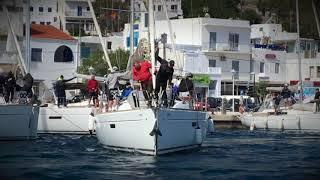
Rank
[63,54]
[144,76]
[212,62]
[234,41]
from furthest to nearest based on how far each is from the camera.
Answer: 1. [234,41]
2. [212,62]
3. [63,54]
4. [144,76]

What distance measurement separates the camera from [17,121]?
28.6m

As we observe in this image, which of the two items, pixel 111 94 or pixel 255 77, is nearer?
pixel 111 94

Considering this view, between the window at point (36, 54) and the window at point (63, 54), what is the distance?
154 cm

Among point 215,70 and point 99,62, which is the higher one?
point 99,62

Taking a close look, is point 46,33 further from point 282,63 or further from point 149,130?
point 149,130

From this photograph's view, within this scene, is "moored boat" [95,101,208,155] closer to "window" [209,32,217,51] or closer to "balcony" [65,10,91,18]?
"window" [209,32,217,51]

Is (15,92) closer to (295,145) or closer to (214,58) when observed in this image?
(295,145)

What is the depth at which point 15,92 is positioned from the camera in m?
30.7

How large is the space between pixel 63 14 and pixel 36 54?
4294 centimetres

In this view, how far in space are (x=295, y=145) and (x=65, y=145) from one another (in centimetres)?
965

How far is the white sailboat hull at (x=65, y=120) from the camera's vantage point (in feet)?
112

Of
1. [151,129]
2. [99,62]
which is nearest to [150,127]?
[151,129]

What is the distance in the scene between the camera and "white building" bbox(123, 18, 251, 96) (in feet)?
226

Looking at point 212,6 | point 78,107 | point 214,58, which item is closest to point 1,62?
point 78,107
